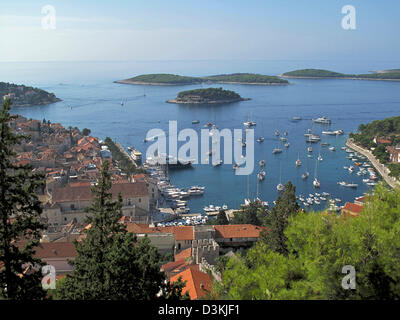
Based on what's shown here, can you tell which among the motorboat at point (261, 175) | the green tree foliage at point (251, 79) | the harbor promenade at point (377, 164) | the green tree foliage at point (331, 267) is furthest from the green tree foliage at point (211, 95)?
the green tree foliage at point (331, 267)

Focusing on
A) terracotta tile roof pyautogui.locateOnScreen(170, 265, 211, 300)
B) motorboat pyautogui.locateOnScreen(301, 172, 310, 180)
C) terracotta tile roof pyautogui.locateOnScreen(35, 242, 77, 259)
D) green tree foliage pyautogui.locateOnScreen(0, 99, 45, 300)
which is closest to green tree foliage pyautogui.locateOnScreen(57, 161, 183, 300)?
green tree foliage pyautogui.locateOnScreen(0, 99, 45, 300)

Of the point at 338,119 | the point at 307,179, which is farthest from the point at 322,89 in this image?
the point at 307,179

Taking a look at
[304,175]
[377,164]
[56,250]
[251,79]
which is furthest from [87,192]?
[251,79]

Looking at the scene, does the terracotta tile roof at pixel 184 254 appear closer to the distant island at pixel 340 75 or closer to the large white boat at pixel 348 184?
the large white boat at pixel 348 184

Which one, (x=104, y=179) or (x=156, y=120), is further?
(x=156, y=120)

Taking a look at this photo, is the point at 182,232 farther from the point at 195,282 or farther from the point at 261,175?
the point at 261,175
